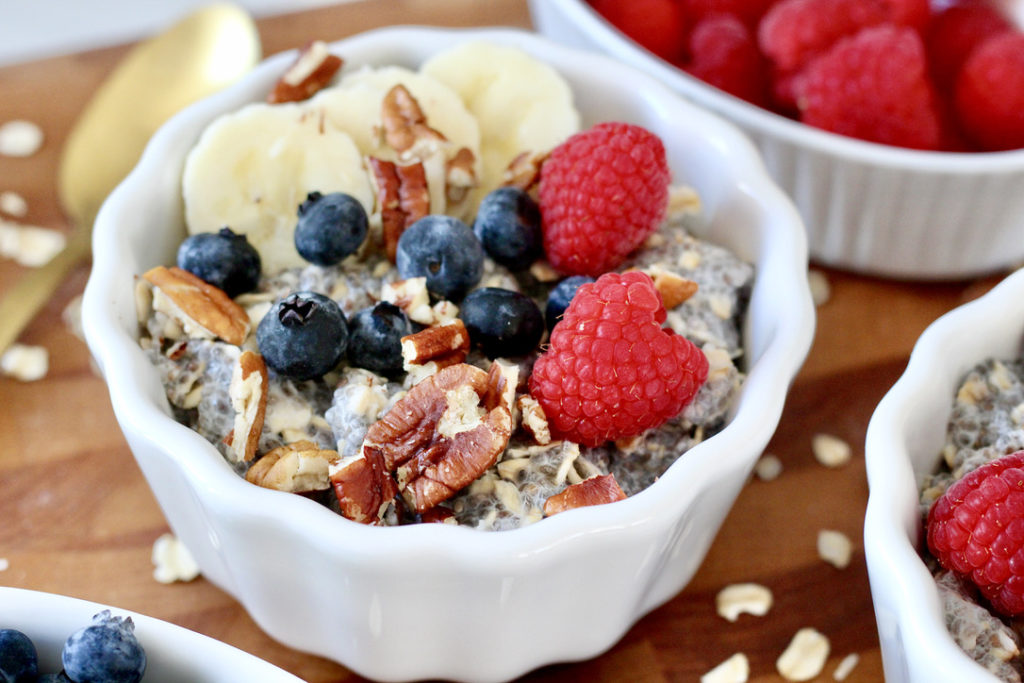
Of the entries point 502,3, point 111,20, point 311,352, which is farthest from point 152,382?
point 111,20

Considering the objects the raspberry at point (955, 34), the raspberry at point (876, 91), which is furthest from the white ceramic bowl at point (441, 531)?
the raspberry at point (955, 34)

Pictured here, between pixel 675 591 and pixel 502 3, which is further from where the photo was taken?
pixel 502 3

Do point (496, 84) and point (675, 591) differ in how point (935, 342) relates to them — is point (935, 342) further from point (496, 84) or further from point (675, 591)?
point (496, 84)

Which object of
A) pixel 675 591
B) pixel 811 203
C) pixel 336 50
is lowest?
pixel 675 591

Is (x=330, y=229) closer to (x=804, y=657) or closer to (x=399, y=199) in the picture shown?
(x=399, y=199)

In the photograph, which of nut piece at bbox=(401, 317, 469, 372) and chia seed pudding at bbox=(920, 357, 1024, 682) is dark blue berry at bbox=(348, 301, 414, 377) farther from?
chia seed pudding at bbox=(920, 357, 1024, 682)
